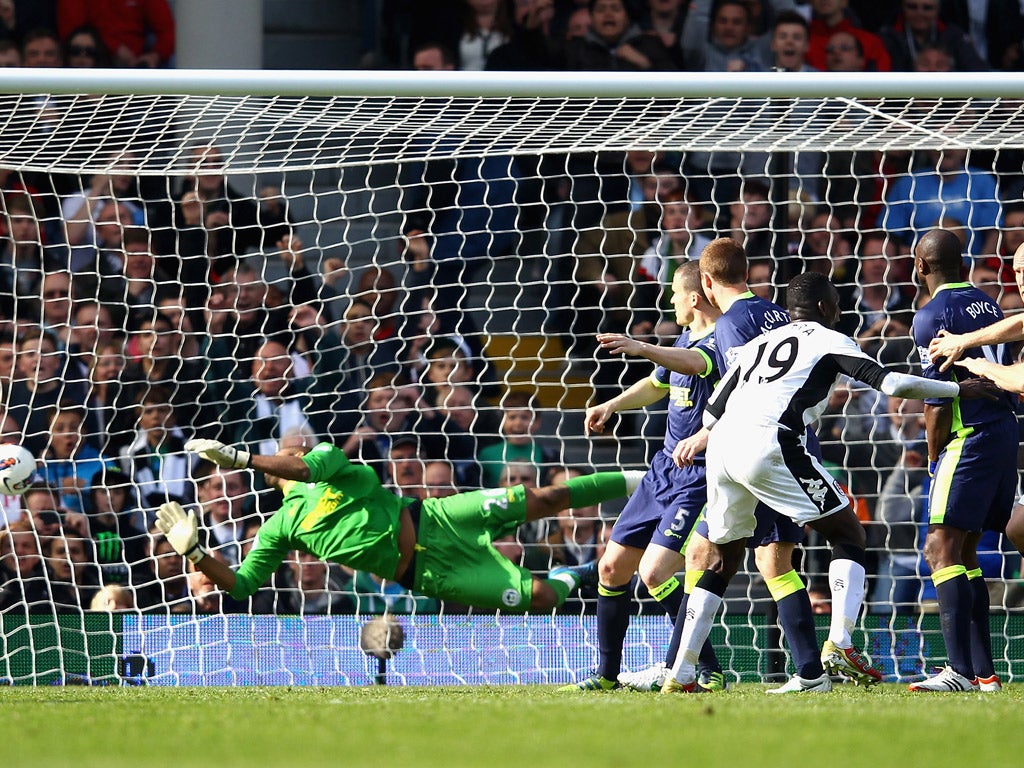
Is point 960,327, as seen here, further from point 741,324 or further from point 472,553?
point 472,553

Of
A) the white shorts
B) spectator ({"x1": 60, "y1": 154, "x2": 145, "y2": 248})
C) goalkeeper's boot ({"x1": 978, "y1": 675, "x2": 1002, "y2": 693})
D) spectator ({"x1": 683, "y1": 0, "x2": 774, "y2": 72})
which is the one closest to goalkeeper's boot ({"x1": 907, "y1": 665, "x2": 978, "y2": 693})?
goalkeeper's boot ({"x1": 978, "y1": 675, "x2": 1002, "y2": 693})

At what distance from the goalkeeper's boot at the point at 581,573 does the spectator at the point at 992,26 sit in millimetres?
5624

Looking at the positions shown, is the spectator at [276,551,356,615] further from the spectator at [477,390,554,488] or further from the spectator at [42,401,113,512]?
the spectator at [42,401,113,512]

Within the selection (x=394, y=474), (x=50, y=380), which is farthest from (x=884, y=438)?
(x=50, y=380)

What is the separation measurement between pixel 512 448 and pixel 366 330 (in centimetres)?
112

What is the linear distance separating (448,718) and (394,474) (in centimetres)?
389

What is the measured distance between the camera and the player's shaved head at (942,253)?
19.8 ft

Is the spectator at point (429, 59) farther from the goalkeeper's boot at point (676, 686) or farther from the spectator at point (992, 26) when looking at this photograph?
the goalkeeper's boot at point (676, 686)

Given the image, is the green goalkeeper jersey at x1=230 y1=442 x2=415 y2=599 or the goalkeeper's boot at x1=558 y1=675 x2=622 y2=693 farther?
the green goalkeeper jersey at x1=230 y1=442 x2=415 y2=599

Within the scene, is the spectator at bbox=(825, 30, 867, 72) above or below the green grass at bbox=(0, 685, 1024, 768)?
above

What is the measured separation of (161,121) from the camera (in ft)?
25.4

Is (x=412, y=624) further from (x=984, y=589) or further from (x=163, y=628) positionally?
(x=984, y=589)

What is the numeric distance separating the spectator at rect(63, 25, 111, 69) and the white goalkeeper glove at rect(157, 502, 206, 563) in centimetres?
458

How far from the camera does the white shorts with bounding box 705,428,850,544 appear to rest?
17.6 ft
